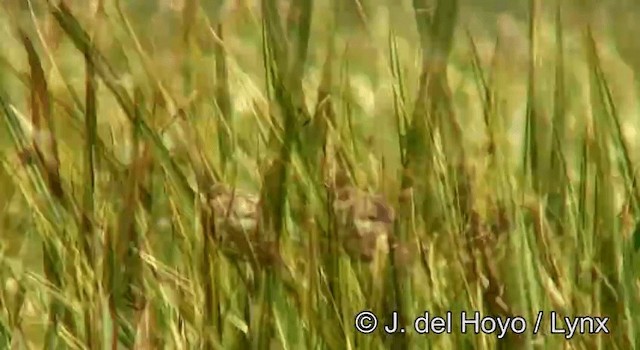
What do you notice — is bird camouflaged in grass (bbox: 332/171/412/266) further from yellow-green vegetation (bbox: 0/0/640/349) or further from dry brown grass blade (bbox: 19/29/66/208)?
dry brown grass blade (bbox: 19/29/66/208)

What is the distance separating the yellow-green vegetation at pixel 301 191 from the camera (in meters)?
0.59

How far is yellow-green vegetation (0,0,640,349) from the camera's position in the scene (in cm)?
59

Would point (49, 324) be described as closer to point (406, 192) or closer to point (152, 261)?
point (152, 261)

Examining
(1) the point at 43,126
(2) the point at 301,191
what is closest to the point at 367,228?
(2) the point at 301,191

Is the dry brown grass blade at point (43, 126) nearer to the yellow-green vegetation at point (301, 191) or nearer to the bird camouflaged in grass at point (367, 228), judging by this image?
the yellow-green vegetation at point (301, 191)

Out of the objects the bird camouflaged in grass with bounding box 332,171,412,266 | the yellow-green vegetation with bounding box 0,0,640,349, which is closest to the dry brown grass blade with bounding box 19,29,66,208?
the yellow-green vegetation with bounding box 0,0,640,349

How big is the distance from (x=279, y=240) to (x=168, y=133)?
95mm

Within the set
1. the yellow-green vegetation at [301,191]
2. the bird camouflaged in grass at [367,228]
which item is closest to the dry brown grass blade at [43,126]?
the yellow-green vegetation at [301,191]

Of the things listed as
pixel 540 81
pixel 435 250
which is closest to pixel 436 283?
pixel 435 250

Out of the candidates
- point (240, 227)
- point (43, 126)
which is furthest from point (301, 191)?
point (43, 126)

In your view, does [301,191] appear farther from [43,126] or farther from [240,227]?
[43,126]

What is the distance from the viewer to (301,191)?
60 cm

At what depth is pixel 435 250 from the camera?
24.0 inches

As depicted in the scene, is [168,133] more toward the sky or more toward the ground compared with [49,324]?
more toward the sky
